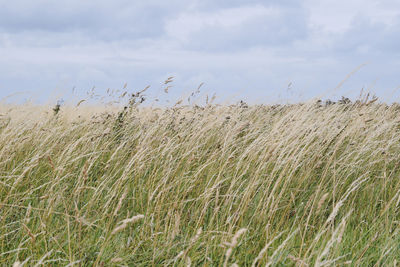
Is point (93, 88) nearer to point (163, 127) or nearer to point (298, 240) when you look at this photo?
point (163, 127)

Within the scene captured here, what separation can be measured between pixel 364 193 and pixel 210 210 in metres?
1.22

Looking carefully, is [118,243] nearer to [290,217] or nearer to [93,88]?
[290,217]

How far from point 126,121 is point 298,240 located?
10.7 ft

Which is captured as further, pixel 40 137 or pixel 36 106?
pixel 36 106

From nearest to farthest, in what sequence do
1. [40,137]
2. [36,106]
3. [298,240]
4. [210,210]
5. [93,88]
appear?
[298,240]
[210,210]
[40,137]
[93,88]
[36,106]

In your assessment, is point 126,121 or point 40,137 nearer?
point 40,137

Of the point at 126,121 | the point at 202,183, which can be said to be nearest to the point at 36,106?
the point at 126,121

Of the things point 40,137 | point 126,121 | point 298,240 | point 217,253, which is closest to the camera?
point 217,253

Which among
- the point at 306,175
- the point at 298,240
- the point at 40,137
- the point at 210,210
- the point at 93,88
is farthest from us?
the point at 93,88

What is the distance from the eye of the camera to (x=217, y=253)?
7.82 ft

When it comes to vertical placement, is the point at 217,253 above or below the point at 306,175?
below

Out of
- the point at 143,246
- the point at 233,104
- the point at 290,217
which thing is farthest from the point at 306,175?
the point at 233,104

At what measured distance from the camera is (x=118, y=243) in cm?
253

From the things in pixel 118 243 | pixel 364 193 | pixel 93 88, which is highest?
pixel 93 88
